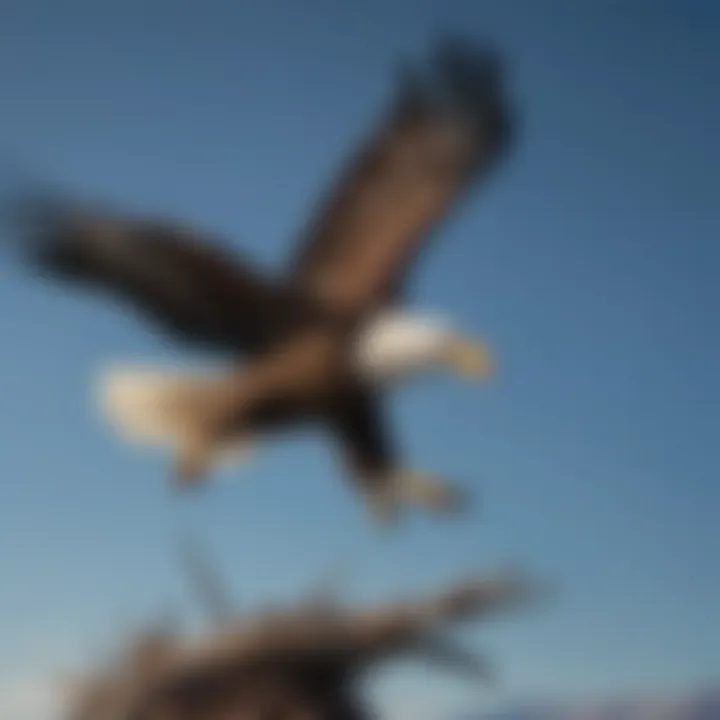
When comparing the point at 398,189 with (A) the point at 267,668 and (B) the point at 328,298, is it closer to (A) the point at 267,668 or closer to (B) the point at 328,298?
(B) the point at 328,298

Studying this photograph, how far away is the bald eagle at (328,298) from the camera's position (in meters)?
2.08

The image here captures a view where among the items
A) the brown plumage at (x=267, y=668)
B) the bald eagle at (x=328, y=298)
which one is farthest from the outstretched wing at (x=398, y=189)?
the brown plumage at (x=267, y=668)

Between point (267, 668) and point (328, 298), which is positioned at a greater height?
point (328, 298)

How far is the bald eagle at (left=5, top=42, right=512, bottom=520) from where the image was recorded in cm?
208

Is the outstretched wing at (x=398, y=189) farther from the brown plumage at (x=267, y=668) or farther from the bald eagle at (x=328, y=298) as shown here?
the brown plumage at (x=267, y=668)

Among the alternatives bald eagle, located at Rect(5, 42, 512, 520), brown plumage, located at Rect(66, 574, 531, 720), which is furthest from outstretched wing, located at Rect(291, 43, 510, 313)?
brown plumage, located at Rect(66, 574, 531, 720)

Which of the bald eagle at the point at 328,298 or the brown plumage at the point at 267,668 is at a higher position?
the bald eagle at the point at 328,298

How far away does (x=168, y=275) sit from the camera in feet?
6.95

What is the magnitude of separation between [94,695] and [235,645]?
175mm

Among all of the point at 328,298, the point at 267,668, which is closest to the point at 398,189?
the point at 328,298

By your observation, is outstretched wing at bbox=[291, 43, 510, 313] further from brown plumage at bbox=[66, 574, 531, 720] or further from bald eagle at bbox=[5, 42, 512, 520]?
brown plumage at bbox=[66, 574, 531, 720]

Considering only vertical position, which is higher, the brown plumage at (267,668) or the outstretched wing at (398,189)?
the outstretched wing at (398,189)

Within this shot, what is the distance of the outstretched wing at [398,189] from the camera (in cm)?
245

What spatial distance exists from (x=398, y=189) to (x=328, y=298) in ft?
0.76
